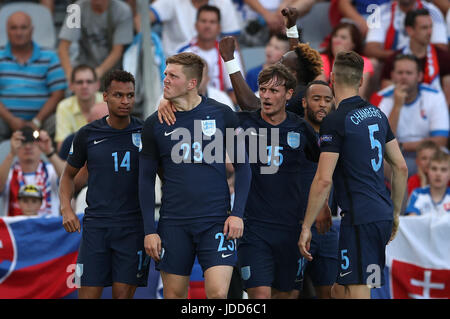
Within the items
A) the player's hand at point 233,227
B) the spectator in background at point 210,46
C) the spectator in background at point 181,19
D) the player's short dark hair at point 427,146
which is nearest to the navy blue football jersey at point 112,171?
the player's hand at point 233,227

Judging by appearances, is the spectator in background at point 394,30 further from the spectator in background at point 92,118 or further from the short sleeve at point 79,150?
the short sleeve at point 79,150

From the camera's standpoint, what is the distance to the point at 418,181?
909cm

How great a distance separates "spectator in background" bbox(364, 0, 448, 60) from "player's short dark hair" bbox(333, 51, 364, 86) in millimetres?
4465

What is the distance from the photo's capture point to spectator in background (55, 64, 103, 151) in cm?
942

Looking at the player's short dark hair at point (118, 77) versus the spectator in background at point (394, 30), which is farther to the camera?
the spectator in background at point (394, 30)

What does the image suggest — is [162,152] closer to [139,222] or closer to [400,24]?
[139,222]

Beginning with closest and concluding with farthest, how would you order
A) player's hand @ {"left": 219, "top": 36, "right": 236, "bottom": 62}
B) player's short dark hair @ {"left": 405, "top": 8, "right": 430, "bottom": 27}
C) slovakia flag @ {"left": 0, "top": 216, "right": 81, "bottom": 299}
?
player's hand @ {"left": 219, "top": 36, "right": 236, "bottom": 62}
slovakia flag @ {"left": 0, "top": 216, "right": 81, "bottom": 299}
player's short dark hair @ {"left": 405, "top": 8, "right": 430, "bottom": 27}

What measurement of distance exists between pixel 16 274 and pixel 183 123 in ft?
9.24

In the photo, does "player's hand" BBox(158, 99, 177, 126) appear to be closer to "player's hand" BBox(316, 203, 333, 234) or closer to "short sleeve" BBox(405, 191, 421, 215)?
"player's hand" BBox(316, 203, 333, 234)

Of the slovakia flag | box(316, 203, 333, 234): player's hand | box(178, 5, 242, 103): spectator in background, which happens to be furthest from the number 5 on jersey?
box(178, 5, 242, 103): spectator in background

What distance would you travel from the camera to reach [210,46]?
33.1 feet

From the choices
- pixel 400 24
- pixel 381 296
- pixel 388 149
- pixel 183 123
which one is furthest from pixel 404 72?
pixel 183 123

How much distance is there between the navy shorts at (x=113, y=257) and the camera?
6.51m

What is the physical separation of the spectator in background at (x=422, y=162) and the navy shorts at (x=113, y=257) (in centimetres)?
365
